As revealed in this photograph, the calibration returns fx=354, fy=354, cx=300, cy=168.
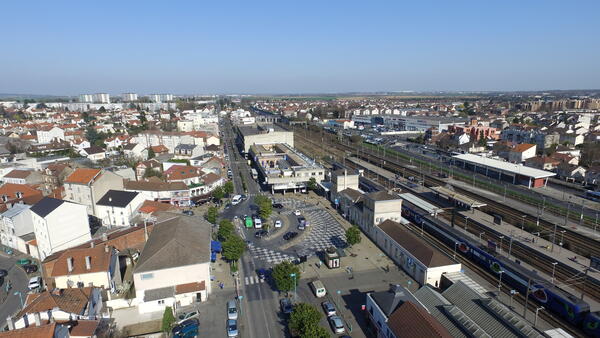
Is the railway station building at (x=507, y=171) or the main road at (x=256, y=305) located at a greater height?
the railway station building at (x=507, y=171)

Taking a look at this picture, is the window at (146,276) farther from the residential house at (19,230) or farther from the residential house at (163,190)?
the residential house at (163,190)

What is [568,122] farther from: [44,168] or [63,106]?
[63,106]

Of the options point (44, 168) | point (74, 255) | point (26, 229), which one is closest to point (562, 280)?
point (74, 255)

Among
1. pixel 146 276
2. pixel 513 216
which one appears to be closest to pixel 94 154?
pixel 146 276

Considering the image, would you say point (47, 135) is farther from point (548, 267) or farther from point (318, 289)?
point (548, 267)

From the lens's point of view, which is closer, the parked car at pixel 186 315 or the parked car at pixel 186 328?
the parked car at pixel 186 328

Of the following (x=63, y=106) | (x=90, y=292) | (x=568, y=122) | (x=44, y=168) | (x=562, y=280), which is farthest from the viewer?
(x=63, y=106)

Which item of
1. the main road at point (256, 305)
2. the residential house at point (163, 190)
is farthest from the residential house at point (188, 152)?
the main road at point (256, 305)
